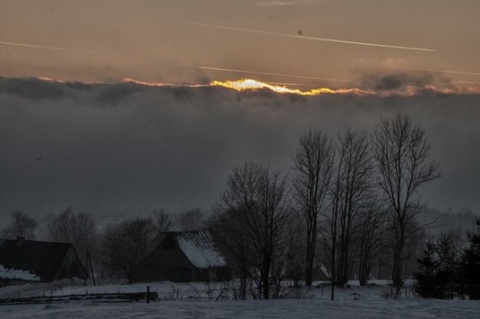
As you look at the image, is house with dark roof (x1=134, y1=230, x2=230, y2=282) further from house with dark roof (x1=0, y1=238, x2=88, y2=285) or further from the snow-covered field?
the snow-covered field

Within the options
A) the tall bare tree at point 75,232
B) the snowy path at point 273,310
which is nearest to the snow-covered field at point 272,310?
the snowy path at point 273,310

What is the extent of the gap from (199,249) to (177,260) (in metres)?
3.57

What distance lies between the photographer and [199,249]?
225 ft

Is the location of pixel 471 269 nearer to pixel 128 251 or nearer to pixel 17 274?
pixel 128 251

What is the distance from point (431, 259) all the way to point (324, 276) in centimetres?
5156

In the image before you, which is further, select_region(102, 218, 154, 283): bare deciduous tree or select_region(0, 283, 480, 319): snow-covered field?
select_region(102, 218, 154, 283): bare deciduous tree

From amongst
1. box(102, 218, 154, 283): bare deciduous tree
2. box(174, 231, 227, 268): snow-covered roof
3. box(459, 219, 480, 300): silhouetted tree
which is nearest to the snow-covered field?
box(459, 219, 480, 300): silhouetted tree

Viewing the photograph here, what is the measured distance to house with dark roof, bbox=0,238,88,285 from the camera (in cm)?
7612

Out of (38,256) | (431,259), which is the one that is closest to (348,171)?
(431,259)

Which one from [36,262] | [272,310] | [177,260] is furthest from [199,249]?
[272,310]

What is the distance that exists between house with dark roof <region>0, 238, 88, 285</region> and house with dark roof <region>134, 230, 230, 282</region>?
51.7 ft

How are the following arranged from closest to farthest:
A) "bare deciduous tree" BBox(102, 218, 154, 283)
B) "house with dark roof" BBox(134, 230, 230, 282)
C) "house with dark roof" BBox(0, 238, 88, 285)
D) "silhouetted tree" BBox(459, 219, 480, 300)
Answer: "silhouetted tree" BBox(459, 219, 480, 300)
"house with dark roof" BBox(134, 230, 230, 282)
"bare deciduous tree" BBox(102, 218, 154, 283)
"house with dark roof" BBox(0, 238, 88, 285)

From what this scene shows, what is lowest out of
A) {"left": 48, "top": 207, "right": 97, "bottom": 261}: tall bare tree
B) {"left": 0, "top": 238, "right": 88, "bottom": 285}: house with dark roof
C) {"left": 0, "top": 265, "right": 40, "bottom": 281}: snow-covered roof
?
{"left": 0, "top": 265, "right": 40, "bottom": 281}: snow-covered roof

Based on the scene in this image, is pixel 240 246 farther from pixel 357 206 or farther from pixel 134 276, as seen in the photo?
pixel 134 276
